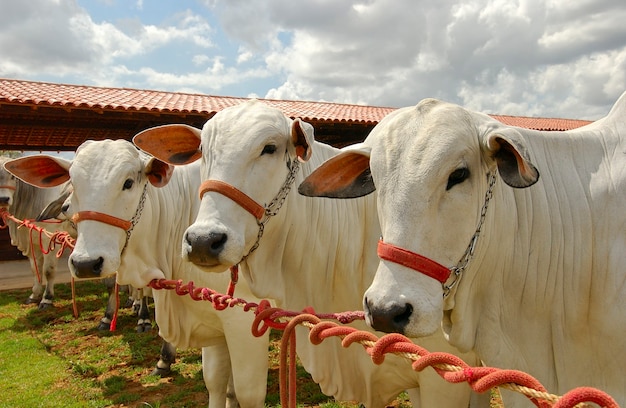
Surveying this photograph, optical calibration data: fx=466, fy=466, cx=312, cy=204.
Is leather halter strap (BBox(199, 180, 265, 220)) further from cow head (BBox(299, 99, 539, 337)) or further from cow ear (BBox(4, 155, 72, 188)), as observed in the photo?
cow ear (BBox(4, 155, 72, 188))

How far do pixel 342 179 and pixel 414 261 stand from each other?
0.65m

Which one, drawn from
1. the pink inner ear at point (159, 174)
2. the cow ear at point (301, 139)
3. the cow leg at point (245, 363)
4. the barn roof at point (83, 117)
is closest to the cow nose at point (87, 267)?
the pink inner ear at point (159, 174)

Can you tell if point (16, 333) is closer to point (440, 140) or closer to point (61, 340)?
point (61, 340)

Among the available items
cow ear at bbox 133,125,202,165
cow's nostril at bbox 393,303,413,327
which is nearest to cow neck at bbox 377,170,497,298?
cow's nostril at bbox 393,303,413,327

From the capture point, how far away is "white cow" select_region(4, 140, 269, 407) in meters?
3.00

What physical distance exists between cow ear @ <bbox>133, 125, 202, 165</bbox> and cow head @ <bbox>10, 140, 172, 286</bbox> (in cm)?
34

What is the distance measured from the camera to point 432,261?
4.84 feet

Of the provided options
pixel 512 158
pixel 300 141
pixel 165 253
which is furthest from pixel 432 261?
pixel 165 253

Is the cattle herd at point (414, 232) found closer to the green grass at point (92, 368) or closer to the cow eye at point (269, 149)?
the cow eye at point (269, 149)

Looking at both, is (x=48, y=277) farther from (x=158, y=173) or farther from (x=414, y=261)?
(x=414, y=261)

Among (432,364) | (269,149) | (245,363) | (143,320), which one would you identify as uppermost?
(269,149)

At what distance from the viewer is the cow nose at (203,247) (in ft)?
6.79

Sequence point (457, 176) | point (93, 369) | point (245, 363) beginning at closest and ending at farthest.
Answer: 1. point (457, 176)
2. point (245, 363)
3. point (93, 369)

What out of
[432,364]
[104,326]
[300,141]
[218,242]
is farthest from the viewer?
[104,326]
